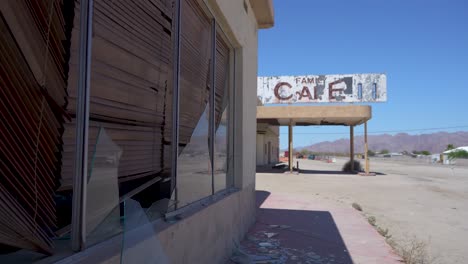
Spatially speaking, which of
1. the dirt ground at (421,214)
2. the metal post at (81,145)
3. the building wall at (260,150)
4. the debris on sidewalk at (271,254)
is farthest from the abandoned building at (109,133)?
the building wall at (260,150)

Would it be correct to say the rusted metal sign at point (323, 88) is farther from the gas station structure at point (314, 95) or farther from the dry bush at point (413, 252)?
the dry bush at point (413, 252)

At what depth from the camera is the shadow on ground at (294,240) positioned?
5164 millimetres

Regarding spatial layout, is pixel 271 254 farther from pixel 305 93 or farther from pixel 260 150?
pixel 260 150

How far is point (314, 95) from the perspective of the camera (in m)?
25.8

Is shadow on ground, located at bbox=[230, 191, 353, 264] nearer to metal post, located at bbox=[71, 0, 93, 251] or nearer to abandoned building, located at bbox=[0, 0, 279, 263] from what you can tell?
abandoned building, located at bbox=[0, 0, 279, 263]

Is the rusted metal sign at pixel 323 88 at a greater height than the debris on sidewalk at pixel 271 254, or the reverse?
the rusted metal sign at pixel 323 88

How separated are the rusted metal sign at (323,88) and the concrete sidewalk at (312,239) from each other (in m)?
16.8

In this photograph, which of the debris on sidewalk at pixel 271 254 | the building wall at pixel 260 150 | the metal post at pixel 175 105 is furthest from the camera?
the building wall at pixel 260 150

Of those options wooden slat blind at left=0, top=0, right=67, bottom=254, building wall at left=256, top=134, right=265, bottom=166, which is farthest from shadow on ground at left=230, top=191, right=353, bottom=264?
building wall at left=256, top=134, right=265, bottom=166

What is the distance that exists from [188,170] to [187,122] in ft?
1.60

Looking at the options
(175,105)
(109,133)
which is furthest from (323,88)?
(109,133)

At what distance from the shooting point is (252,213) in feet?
23.4

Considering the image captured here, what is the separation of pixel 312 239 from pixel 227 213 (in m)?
2.22

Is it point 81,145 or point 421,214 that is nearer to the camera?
point 81,145
